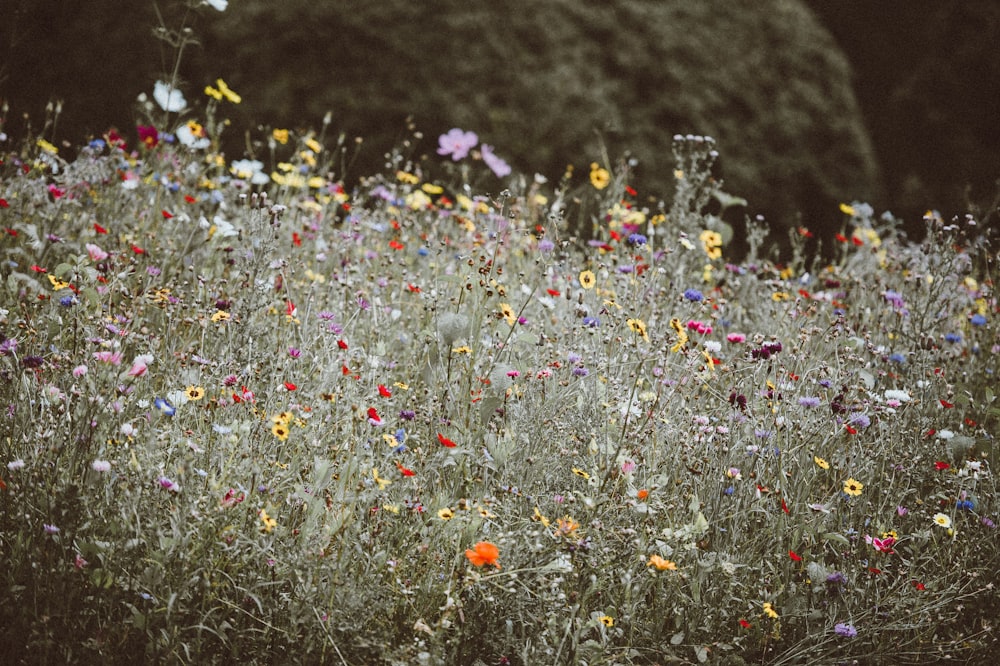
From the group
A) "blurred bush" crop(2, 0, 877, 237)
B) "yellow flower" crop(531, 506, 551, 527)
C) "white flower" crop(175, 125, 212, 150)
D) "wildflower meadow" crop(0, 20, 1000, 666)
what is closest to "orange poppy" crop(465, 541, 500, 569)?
"wildflower meadow" crop(0, 20, 1000, 666)

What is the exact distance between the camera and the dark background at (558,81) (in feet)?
14.3

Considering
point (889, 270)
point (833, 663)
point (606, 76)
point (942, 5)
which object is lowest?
point (833, 663)

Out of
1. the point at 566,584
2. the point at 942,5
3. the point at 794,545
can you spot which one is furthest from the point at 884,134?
the point at 566,584

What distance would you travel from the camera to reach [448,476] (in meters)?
2.10

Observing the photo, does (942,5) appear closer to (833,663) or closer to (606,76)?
(606,76)

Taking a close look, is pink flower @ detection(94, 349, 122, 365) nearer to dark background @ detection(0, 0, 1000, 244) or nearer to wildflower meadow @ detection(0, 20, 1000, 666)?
wildflower meadow @ detection(0, 20, 1000, 666)

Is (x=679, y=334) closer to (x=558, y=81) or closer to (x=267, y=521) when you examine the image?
(x=267, y=521)

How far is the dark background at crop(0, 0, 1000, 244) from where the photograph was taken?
14.3ft

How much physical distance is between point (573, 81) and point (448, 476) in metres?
3.06

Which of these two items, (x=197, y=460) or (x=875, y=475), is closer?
(x=197, y=460)

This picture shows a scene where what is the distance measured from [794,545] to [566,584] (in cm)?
61

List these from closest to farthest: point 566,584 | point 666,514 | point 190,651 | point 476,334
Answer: point 190,651 → point 566,584 → point 666,514 → point 476,334

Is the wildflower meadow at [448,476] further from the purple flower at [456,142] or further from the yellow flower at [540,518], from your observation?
the purple flower at [456,142]

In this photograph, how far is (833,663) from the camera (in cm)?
184
